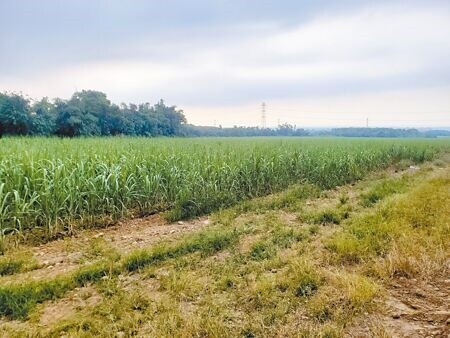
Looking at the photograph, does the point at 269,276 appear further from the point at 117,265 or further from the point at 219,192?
the point at 219,192

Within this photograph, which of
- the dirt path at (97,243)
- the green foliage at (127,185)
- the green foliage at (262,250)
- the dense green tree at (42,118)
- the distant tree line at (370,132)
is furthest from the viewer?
the distant tree line at (370,132)

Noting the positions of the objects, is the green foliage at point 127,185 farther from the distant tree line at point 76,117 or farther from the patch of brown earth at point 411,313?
the distant tree line at point 76,117

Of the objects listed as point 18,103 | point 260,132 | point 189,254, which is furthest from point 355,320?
point 260,132

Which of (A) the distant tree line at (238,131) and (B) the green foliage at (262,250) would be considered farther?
(A) the distant tree line at (238,131)

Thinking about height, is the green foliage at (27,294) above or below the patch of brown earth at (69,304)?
above

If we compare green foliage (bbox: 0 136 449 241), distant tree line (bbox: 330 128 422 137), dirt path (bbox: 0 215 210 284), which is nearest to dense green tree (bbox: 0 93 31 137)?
green foliage (bbox: 0 136 449 241)

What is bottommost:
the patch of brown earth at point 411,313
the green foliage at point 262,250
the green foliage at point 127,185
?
the patch of brown earth at point 411,313

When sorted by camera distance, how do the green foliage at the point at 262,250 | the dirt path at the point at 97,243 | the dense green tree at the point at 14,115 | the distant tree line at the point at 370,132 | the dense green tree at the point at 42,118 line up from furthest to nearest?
the distant tree line at the point at 370,132 → the dense green tree at the point at 42,118 → the dense green tree at the point at 14,115 → the green foliage at the point at 262,250 → the dirt path at the point at 97,243

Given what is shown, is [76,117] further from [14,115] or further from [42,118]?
[14,115]

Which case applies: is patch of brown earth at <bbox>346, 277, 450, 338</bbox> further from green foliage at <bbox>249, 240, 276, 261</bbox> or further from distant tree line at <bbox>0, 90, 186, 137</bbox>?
distant tree line at <bbox>0, 90, 186, 137</bbox>

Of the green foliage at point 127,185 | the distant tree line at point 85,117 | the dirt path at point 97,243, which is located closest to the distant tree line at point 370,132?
the distant tree line at point 85,117

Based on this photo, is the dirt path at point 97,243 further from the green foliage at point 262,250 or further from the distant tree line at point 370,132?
the distant tree line at point 370,132

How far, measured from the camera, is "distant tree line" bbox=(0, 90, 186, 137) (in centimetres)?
2595

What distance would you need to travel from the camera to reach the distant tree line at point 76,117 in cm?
2595
